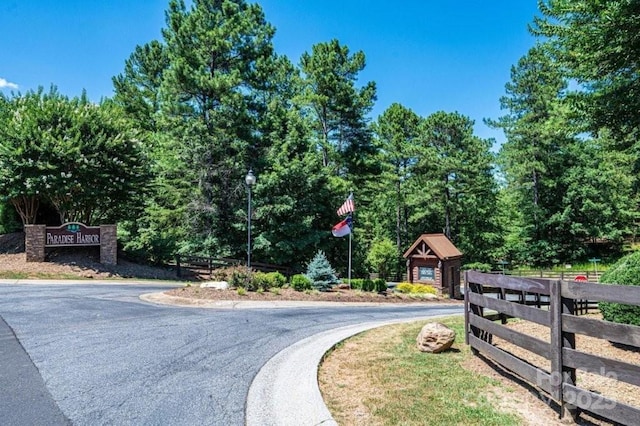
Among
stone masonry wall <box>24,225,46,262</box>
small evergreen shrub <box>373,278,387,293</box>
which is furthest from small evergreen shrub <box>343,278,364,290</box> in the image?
stone masonry wall <box>24,225,46,262</box>

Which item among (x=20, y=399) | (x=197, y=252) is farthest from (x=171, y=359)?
(x=197, y=252)

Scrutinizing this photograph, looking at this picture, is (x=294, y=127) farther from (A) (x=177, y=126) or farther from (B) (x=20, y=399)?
(B) (x=20, y=399)

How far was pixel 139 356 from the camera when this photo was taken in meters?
5.98

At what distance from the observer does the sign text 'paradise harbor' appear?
19.5 meters

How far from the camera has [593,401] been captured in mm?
3588

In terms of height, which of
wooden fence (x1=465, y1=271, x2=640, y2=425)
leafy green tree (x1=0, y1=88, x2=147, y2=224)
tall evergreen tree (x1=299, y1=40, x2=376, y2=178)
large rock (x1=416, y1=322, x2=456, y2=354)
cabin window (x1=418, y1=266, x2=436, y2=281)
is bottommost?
cabin window (x1=418, y1=266, x2=436, y2=281)

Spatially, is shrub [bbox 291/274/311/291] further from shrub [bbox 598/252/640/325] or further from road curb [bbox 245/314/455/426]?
shrub [bbox 598/252/640/325]

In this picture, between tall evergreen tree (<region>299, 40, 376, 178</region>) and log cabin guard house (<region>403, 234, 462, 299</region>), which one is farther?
tall evergreen tree (<region>299, 40, 376, 178</region>)

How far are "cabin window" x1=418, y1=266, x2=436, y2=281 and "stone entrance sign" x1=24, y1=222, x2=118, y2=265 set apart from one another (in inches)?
704

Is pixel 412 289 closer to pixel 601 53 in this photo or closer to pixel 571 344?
pixel 601 53

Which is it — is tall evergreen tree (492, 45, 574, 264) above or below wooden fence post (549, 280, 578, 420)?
above

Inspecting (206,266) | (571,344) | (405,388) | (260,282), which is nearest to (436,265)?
(206,266)

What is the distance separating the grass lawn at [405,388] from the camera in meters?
3.94

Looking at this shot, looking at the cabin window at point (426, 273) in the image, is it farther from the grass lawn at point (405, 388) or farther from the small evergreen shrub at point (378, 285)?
the grass lawn at point (405, 388)
